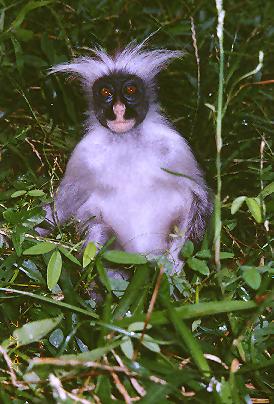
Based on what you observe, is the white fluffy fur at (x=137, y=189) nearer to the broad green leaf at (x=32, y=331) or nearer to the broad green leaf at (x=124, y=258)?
the broad green leaf at (x=124, y=258)

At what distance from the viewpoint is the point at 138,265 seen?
6.49 feet

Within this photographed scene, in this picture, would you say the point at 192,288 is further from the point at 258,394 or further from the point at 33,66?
the point at 33,66

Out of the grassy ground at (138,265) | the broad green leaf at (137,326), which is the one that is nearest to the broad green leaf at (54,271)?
the grassy ground at (138,265)

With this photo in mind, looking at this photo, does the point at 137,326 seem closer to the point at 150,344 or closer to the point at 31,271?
the point at 150,344

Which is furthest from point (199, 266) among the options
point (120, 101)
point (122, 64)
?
point (122, 64)

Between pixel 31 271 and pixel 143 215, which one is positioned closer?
pixel 31 271

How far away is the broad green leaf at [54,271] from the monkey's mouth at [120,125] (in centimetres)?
73

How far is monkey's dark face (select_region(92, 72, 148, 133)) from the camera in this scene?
8.22 feet

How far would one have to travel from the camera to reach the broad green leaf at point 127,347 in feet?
5.18

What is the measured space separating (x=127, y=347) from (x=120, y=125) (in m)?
1.13

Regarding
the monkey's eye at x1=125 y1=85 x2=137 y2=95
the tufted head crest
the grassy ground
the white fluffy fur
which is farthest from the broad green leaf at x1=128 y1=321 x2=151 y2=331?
the tufted head crest

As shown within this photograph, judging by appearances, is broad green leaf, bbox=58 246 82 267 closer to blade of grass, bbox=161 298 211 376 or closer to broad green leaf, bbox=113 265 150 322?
broad green leaf, bbox=113 265 150 322

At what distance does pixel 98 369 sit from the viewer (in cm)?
159

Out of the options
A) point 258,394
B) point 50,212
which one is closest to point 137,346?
point 258,394
